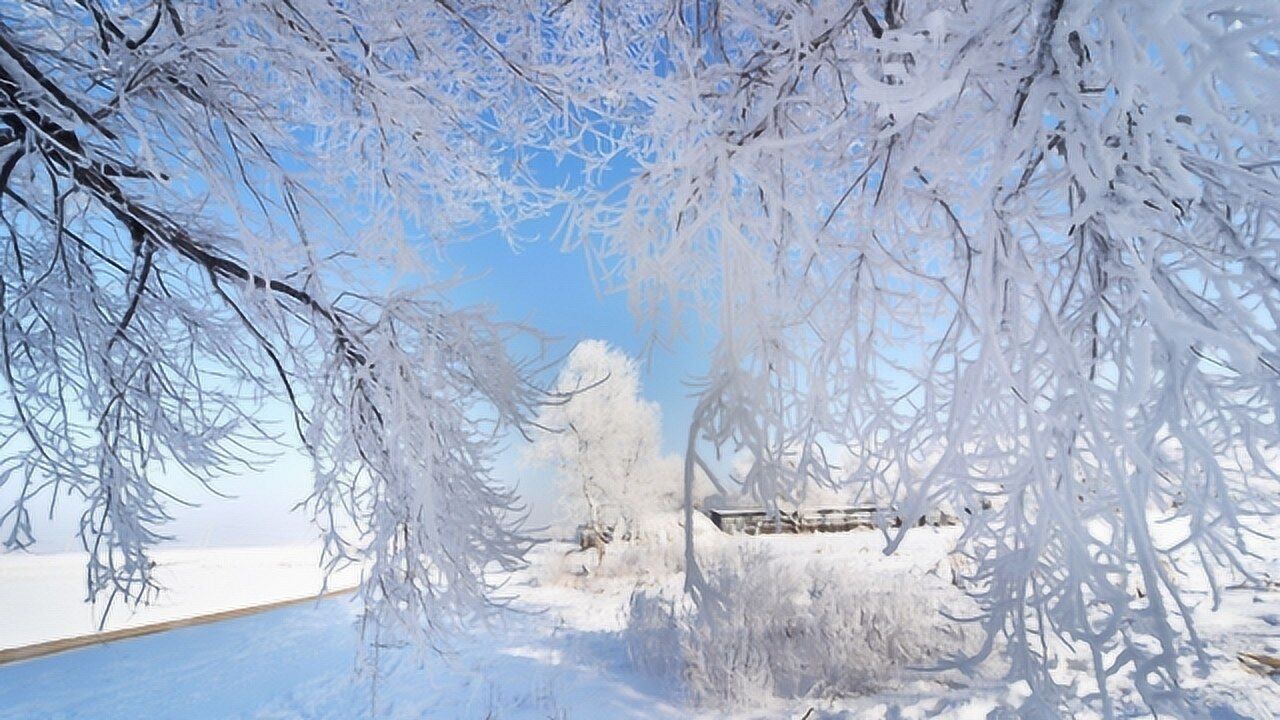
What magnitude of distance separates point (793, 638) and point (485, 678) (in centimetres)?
244

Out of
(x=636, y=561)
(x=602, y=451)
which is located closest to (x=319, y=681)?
(x=636, y=561)

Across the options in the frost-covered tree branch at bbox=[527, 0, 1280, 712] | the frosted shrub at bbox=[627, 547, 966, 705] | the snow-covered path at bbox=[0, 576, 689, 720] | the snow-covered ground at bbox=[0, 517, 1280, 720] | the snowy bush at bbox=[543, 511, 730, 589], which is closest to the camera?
the frost-covered tree branch at bbox=[527, 0, 1280, 712]

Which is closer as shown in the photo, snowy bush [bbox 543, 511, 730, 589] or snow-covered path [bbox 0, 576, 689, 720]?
snow-covered path [bbox 0, 576, 689, 720]

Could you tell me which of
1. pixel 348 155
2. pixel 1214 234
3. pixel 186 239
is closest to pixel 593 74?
pixel 348 155

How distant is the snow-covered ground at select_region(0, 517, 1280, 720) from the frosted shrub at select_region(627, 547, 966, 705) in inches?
5.7

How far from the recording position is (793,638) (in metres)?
4.73

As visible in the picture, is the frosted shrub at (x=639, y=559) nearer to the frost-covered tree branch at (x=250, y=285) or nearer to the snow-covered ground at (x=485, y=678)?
the snow-covered ground at (x=485, y=678)

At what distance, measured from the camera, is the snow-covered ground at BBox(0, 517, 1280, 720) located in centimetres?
358

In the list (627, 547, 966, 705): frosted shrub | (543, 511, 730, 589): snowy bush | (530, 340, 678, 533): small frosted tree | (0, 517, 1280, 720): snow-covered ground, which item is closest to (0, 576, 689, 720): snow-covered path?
(0, 517, 1280, 720): snow-covered ground

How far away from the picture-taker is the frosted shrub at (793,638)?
4168 mm

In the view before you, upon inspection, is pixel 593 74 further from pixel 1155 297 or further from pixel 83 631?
pixel 83 631

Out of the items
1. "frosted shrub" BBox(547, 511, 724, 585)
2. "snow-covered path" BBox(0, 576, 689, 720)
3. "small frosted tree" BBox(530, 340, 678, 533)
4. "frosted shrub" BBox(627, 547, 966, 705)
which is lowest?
"snow-covered path" BBox(0, 576, 689, 720)

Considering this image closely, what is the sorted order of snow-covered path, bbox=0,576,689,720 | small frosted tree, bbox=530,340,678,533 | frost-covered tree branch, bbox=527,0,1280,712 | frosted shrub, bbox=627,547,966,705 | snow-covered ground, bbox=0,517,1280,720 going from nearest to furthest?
frost-covered tree branch, bbox=527,0,1280,712
snow-covered ground, bbox=0,517,1280,720
frosted shrub, bbox=627,547,966,705
snow-covered path, bbox=0,576,689,720
small frosted tree, bbox=530,340,678,533

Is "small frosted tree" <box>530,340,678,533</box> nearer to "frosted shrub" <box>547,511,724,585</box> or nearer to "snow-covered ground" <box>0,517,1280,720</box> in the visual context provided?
"frosted shrub" <box>547,511,724,585</box>
